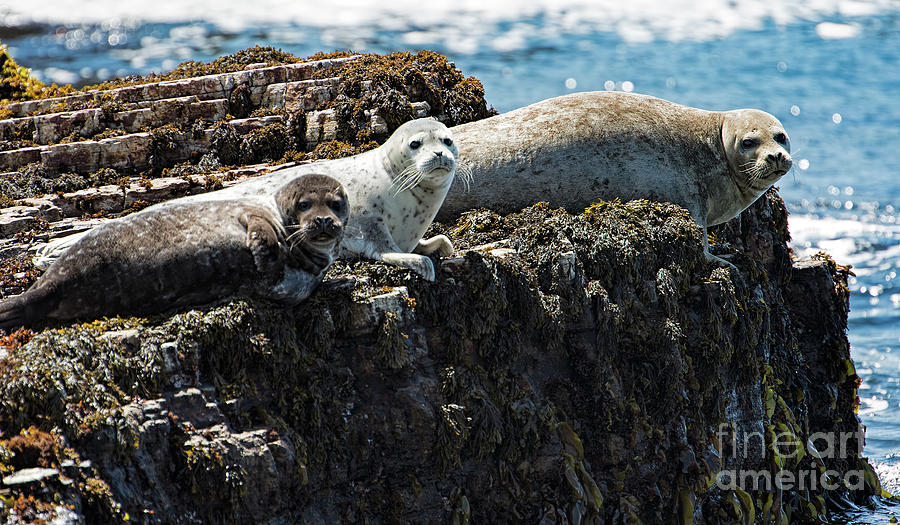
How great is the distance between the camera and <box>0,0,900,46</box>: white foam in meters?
40.2

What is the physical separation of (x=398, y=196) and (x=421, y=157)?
0.45 metres

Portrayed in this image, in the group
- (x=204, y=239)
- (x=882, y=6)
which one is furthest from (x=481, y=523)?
(x=882, y=6)

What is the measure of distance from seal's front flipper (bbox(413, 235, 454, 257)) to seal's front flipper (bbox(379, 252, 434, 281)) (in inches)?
16.1

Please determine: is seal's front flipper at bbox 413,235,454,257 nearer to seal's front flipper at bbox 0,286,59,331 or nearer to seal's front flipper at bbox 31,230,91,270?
seal's front flipper at bbox 31,230,91,270

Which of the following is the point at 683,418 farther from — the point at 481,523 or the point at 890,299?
the point at 890,299

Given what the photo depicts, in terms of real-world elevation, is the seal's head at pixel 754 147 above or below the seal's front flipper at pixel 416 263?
above

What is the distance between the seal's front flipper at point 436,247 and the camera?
8.27 meters

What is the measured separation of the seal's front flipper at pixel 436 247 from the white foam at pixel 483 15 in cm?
3106

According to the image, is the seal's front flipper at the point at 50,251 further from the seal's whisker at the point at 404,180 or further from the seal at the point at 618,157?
the seal at the point at 618,157

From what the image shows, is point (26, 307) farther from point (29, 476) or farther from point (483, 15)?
point (483, 15)

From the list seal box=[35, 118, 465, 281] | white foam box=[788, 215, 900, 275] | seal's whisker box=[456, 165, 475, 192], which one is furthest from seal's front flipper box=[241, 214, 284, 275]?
white foam box=[788, 215, 900, 275]

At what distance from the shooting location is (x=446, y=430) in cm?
752

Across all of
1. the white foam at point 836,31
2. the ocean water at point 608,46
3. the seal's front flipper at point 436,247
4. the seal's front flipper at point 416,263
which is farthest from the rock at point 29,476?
the white foam at point 836,31

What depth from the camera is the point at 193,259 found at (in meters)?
6.98
